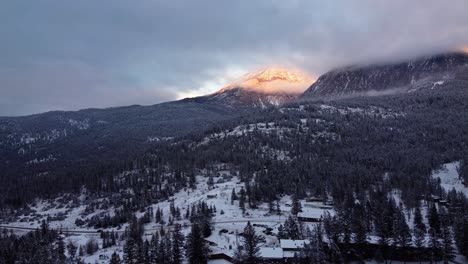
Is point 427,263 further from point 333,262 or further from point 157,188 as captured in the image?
point 157,188

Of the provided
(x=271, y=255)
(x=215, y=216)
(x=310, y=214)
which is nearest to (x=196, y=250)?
(x=271, y=255)

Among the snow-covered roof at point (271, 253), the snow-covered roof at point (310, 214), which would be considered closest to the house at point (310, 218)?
→ the snow-covered roof at point (310, 214)

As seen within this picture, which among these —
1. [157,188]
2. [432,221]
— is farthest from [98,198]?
[432,221]

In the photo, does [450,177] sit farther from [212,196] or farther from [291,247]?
[291,247]

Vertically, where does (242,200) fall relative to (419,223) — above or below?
above

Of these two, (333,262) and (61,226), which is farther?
(61,226)

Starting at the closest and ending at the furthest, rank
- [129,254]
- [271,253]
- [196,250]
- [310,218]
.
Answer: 1. [129,254]
2. [271,253]
3. [196,250]
4. [310,218]

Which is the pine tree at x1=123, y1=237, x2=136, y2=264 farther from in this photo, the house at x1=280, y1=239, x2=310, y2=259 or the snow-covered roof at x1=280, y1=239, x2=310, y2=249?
the snow-covered roof at x1=280, y1=239, x2=310, y2=249

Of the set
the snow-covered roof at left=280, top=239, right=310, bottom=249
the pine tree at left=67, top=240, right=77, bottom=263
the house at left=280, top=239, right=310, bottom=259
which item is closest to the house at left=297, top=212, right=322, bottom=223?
the snow-covered roof at left=280, top=239, right=310, bottom=249
